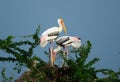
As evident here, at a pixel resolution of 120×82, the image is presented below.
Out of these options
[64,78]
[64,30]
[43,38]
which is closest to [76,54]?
[64,78]

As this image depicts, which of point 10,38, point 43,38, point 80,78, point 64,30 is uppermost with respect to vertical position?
point 64,30

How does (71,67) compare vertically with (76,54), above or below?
below

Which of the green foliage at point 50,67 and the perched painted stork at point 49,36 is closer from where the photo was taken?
the green foliage at point 50,67

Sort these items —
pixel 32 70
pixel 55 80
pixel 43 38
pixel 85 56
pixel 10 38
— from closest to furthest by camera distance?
pixel 10 38 < pixel 32 70 < pixel 55 80 < pixel 85 56 < pixel 43 38

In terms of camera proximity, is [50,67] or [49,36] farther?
[49,36]

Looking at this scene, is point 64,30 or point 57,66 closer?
point 57,66

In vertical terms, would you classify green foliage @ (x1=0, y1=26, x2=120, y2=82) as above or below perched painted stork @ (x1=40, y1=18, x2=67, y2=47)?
below

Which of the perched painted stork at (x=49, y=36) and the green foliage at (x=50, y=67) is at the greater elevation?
the perched painted stork at (x=49, y=36)

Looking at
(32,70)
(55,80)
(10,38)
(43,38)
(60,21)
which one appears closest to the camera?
(10,38)

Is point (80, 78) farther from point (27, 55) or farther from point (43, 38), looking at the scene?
point (43, 38)

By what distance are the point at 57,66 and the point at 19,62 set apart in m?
1.17

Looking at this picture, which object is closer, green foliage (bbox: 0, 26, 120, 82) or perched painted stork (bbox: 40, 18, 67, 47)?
green foliage (bbox: 0, 26, 120, 82)

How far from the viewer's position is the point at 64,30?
9.08m

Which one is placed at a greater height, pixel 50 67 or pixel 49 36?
pixel 49 36
